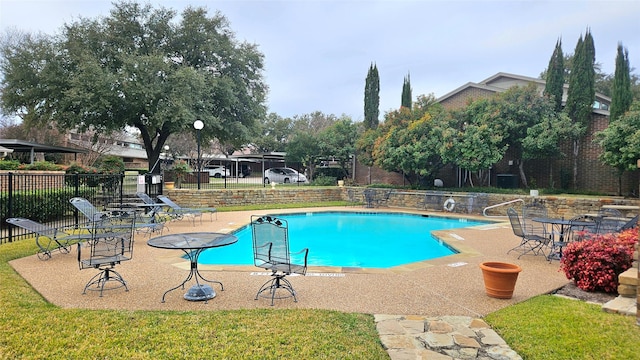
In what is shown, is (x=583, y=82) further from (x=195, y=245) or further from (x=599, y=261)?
(x=195, y=245)

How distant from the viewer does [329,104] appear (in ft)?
150

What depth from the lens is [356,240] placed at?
36.3ft

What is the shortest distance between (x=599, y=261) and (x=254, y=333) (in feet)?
14.7

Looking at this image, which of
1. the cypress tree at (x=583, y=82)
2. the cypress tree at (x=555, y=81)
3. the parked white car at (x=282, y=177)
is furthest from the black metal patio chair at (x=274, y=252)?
the parked white car at (x=282, y=177)

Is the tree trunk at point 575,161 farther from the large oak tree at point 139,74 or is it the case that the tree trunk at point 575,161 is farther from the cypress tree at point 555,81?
the large oak tree at point 139,74

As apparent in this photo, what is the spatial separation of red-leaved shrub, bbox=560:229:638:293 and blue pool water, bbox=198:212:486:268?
139 inches

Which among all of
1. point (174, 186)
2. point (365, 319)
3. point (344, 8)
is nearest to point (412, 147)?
point (344, 8)

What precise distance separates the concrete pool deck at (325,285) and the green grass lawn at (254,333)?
1.30 ft

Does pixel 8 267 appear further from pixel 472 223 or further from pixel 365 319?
pixel 472 223

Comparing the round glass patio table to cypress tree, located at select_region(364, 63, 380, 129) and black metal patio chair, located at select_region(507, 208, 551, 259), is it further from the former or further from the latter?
cypress tree, located at select_region(364, 63, 380, 129)

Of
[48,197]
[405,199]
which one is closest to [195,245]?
[48,197]

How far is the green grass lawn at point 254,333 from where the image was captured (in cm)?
311

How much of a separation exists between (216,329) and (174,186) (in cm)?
1531

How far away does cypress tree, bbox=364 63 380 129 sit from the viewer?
24375 mm
